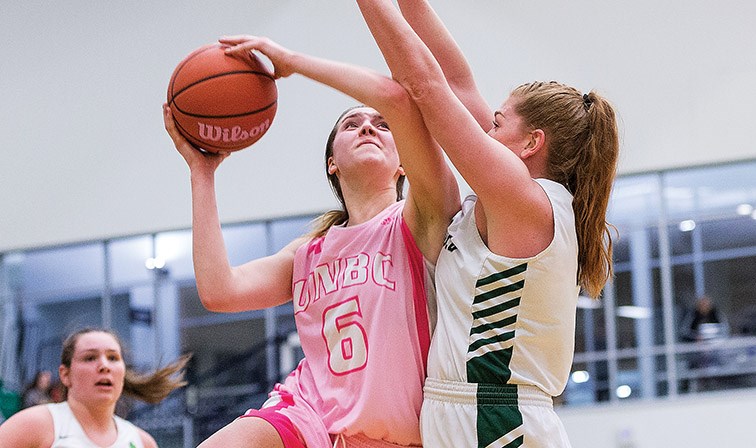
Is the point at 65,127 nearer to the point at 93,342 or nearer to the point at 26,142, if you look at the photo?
the point at 26,142

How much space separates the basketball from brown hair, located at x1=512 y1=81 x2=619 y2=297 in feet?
2.49

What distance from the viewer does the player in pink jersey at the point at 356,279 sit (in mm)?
2977

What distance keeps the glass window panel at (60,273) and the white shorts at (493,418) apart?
10596 millimetres

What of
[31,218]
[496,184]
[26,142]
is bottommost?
[496,184]

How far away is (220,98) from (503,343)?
3.51ft

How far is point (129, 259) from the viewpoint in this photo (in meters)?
13.1

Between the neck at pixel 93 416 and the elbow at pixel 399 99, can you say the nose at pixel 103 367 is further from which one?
the elbow at pixel 399 99

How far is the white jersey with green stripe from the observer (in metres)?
2.84

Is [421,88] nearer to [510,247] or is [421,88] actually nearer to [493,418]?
[510,247]

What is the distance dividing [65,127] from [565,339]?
34.4ft

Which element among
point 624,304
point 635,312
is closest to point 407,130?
point 635,312

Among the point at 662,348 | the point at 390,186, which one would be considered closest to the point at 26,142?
the point at 662,348

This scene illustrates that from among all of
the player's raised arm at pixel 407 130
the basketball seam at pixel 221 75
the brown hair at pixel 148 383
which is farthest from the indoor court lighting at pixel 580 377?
the basketball seam at pixel 221 75

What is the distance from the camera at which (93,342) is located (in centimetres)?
538
